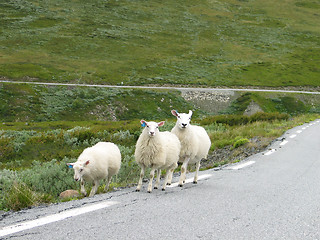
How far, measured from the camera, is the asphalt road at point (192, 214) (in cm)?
446

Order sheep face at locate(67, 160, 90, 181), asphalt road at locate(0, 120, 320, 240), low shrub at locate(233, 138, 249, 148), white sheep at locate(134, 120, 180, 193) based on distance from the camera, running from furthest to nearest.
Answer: low shrub at locate(233, 138, 249, 148) < sheep face at locate(67, 160, 90, 181) < white sheep at locate(134, 120, 180, 193) < asphalt road at locate(0, 120, 320, 240)

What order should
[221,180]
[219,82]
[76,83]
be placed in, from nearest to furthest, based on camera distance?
[221,180] < [76,83] < [219,82]

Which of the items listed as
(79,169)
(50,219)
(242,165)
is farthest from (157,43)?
(50,219)

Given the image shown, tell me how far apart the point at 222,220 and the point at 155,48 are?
83601mm

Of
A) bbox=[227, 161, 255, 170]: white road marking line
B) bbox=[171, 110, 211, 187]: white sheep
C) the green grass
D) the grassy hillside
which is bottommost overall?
the green grass

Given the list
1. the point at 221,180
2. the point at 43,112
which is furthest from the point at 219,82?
the point at 221,180

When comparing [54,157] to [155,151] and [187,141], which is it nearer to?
[187,141]

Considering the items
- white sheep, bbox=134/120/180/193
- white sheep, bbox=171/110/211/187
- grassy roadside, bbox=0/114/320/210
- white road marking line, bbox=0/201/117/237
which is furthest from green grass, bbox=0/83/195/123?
white road marking line, bbox=0/201/117/237

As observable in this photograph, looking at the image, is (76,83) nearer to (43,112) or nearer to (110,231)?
(43,112)

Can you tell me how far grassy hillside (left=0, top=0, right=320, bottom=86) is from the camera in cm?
6594

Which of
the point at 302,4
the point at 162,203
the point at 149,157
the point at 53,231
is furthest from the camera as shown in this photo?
the point at 302,4

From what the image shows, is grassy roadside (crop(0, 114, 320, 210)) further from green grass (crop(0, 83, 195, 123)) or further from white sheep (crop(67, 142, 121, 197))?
green grass (crop(0, 83, 195, 123))

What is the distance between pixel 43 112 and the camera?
42.7 metres

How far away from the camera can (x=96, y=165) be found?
29.1 ft
